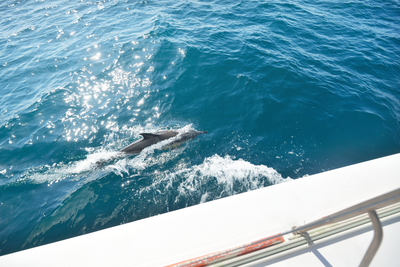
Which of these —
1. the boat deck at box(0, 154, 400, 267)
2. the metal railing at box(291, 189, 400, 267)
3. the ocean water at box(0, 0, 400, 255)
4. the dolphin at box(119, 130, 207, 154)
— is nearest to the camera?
the metal railing at box(291, 189, 400, 267)

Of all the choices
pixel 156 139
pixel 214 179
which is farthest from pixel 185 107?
pixel 214 179

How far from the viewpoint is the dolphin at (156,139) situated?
333 inches

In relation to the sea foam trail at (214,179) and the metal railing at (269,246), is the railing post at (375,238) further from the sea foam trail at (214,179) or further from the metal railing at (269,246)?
the sea foam trail at (214,179)

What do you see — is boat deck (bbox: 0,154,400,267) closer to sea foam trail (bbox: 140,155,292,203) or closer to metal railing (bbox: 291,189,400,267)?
metal railing (bbox: 291,189,400,267)

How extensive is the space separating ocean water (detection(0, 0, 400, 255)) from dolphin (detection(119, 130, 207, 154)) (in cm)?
28

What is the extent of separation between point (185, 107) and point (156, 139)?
8.17 ft

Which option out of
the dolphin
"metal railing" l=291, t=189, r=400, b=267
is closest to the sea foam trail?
the dolphin

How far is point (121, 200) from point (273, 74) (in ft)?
32.1

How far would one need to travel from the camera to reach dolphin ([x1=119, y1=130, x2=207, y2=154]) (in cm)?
845

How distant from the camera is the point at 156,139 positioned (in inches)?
339

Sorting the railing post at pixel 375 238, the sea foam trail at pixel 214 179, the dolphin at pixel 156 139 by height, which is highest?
the railing post at pixel 375 238

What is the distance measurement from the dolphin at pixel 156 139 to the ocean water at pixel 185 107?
28cm

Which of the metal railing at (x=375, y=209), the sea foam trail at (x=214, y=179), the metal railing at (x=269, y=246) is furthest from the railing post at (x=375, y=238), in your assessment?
the sea foam trail at (x=214, y=179)

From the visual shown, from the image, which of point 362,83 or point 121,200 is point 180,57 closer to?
point 121,200
